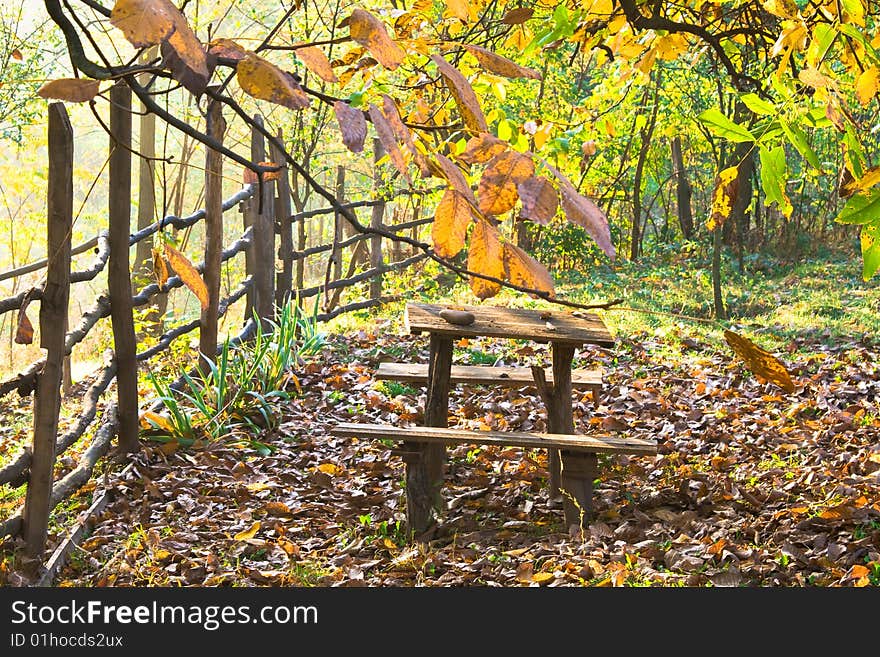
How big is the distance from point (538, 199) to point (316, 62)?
26 centimetres

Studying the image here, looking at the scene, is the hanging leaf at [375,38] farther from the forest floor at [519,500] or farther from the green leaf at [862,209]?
the forest floor at [519,500]

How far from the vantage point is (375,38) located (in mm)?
786

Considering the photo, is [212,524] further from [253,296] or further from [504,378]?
[253,296]

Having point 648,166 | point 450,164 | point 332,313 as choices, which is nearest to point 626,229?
point 648,166

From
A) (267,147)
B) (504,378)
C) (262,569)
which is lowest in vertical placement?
(262,569)

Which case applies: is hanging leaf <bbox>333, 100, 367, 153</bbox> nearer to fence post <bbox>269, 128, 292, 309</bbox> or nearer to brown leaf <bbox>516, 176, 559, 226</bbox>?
brown leaf <bbox>516, 176, 559, 226</bbox>

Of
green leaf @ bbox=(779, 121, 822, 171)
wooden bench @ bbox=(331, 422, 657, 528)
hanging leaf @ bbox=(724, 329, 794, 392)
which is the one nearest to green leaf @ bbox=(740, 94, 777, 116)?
green leaf @ bbox=(779, 121, 822, 171)

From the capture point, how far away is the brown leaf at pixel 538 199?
748mm

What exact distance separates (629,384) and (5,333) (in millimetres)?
14505

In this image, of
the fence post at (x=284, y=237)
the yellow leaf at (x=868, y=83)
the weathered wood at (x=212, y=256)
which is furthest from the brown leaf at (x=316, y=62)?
the fence post at (x=284, y=237)

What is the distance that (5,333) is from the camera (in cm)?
1641

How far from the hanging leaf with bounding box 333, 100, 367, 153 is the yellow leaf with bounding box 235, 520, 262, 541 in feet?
8.79

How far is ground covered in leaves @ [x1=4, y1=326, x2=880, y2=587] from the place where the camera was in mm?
2809

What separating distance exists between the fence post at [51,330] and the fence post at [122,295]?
0.83 metres
